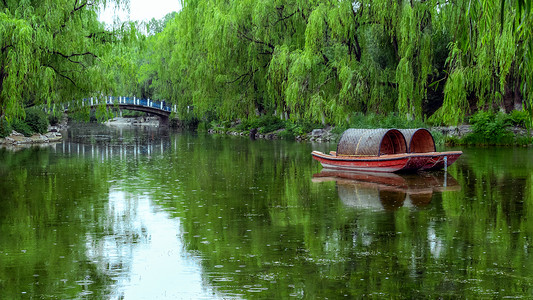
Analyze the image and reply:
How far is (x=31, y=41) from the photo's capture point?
74.2 ft

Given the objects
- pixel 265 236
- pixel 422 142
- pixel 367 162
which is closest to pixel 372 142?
pixel 367 162

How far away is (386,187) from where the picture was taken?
16.6 meters

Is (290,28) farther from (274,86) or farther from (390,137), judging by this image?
(390,137)

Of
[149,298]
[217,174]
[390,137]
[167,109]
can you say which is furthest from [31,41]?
[167,109]

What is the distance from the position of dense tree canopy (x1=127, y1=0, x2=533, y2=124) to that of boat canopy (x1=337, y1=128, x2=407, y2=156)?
273cm

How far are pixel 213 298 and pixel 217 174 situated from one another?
13.2 m

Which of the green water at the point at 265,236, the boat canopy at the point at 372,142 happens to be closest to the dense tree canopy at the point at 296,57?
the boat canopy at the point at 372,142

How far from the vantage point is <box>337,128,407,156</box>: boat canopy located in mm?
21047

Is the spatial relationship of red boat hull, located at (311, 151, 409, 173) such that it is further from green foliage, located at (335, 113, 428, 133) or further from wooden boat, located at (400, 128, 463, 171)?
green foliage, located at (335, 113, 428, 133)

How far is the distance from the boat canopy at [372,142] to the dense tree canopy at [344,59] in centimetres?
273

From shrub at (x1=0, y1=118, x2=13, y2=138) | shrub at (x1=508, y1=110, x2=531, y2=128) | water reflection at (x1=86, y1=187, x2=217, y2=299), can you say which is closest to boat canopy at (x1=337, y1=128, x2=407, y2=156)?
water reflection at (x1=86, y1=187, x2=217, y2=299)

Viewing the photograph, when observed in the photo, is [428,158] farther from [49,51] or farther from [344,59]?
[49,51]

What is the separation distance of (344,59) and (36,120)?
63.1ft

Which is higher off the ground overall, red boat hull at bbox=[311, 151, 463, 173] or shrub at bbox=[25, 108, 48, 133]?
shrub at bbox=[25, 108, 48, 133]
